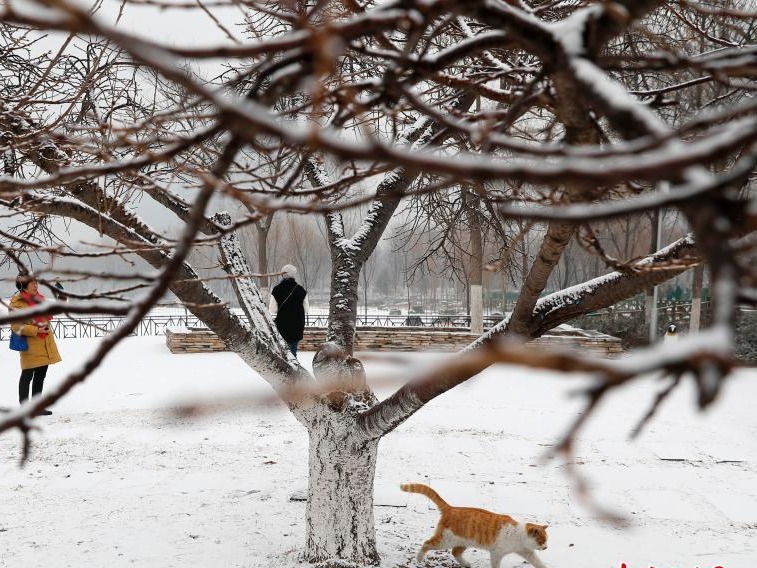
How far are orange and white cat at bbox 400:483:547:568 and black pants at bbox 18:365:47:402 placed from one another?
5291 mm

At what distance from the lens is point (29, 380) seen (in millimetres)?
7125

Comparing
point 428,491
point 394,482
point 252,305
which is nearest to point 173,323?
point 394,482

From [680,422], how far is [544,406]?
5.67 ft

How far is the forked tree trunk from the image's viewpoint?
396cm

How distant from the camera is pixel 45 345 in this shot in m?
7.23

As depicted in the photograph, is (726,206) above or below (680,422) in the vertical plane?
above

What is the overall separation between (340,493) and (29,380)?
494 centimetres

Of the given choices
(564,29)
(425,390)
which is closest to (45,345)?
(425,390)

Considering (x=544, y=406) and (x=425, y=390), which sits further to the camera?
(x=544, y=406)

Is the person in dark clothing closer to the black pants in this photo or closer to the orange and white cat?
the black pants

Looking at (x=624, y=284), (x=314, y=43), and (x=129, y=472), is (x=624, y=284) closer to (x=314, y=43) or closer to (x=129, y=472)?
(x=314, y=43)

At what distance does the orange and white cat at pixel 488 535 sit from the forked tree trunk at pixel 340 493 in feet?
1.62

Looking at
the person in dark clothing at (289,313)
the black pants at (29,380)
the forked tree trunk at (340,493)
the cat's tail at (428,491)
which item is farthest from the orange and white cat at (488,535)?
the black pants at (29,380)

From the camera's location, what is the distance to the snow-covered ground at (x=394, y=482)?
4.51 meters
